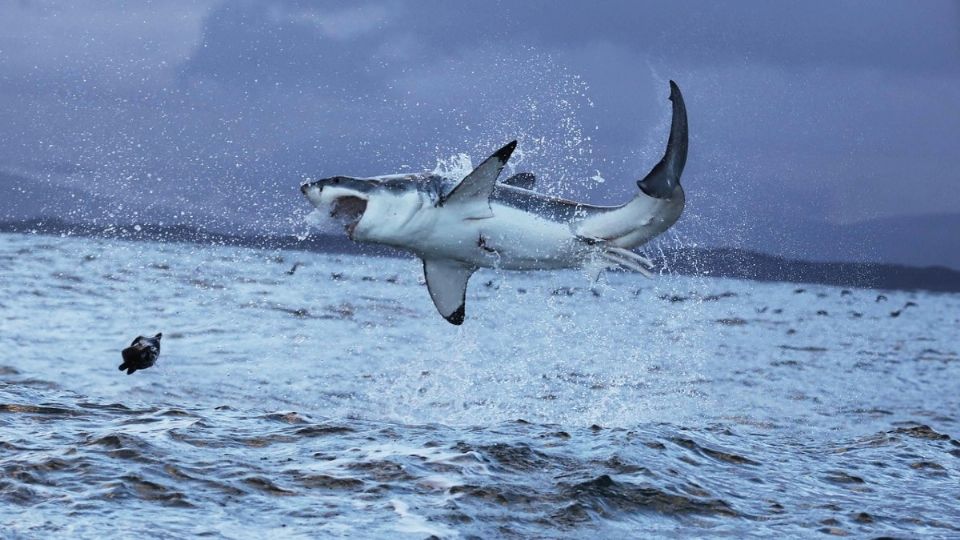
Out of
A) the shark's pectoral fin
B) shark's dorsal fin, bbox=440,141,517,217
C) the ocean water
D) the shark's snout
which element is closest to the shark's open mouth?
the shark's snout

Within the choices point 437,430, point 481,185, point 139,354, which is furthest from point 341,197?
point 139,354

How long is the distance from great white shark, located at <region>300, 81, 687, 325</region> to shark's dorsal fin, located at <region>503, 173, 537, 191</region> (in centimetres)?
32

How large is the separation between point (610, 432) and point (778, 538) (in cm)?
420

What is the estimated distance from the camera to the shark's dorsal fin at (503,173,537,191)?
1093 cm

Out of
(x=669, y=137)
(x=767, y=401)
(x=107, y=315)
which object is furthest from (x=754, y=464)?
(x=107, y=315)

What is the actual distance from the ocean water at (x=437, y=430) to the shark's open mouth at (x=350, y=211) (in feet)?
7.08

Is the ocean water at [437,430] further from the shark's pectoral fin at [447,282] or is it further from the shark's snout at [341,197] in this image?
the shark's snout at [341,197]

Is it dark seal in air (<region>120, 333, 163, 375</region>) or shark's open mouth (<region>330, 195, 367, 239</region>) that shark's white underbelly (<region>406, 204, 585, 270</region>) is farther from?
dark seal in air (<region>120, 333, 163, 375</region>)

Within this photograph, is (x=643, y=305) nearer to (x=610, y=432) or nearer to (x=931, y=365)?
(x=931, y=365)

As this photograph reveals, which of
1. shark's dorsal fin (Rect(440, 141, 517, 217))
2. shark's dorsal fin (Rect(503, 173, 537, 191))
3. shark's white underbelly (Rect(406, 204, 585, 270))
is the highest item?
shark's dorsal fin (Rect(503, 173, 537, 191))

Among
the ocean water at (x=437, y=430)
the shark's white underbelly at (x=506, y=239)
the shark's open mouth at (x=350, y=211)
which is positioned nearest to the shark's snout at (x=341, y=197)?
the shark's open mouth at (x=350, y=211)

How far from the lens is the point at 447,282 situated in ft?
35.8

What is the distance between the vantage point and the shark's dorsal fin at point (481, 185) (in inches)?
375

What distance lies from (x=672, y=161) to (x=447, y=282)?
8.26ft
